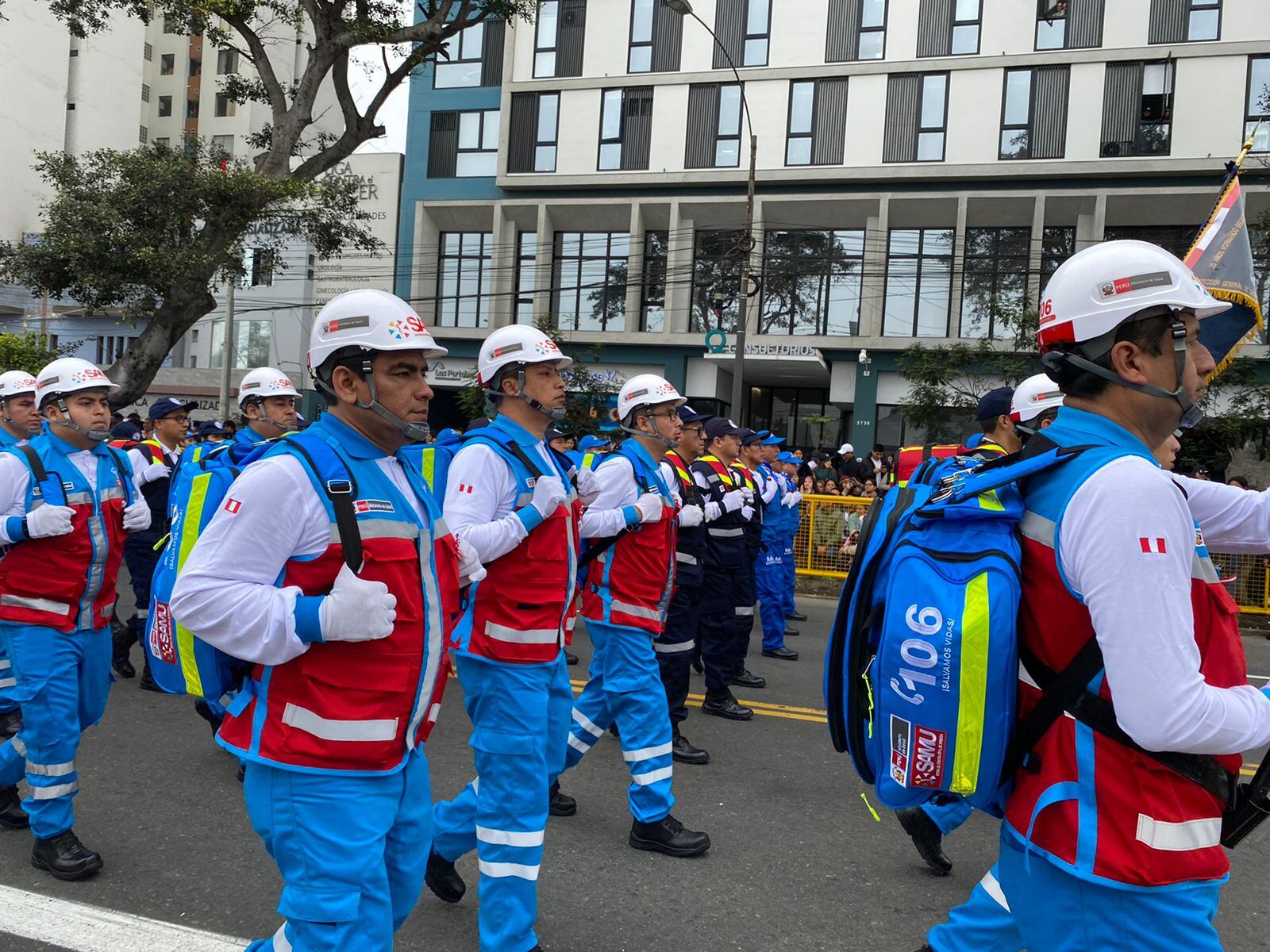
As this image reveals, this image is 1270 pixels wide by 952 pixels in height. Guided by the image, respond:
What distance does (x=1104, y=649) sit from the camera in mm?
1874

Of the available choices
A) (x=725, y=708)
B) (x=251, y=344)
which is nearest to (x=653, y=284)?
(x=251, y=344)

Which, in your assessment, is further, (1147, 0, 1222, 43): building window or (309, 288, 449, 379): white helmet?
(1147, 0, 1222, 43): building window

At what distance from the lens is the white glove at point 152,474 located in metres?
8.90

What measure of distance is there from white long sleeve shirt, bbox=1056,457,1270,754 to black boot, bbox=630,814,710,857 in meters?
3.16

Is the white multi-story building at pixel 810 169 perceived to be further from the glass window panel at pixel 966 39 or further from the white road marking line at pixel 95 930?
the white road marking line at pixel 95 930

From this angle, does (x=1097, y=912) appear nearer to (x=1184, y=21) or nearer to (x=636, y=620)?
(x=636, y=620)

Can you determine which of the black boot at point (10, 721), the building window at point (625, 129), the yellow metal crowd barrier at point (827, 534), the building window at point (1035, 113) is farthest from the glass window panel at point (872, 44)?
the black boot at point (10, 721)

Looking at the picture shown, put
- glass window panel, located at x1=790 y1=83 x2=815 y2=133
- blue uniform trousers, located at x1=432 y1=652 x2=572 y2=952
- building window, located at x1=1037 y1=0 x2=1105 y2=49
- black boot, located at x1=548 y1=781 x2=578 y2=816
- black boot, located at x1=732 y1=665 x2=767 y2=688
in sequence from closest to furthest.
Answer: blue uniform trousers, located at x1=432 y1=652 x2=572 y2=952 < black boot, located at x1=548 y1=781 x2=578 y2=816 < black boot, located at x1=732 y1=665 x2=767 y2=688 < building window, located at x1=1037 y1=0 x2=1105 y2=49 < glass window panel, located at x1=790 y1=83 x2=815 y2=133

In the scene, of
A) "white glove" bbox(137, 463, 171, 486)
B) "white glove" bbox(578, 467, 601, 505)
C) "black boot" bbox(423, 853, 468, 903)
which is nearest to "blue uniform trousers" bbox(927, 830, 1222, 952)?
"black boot" bbox(423, 853, 468, 903)

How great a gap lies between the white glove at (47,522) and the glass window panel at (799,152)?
26.1 m

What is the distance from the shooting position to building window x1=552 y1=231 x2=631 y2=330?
30.5m

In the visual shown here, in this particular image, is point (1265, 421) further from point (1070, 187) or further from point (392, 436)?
point (392, 436)

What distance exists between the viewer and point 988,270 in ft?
90.2

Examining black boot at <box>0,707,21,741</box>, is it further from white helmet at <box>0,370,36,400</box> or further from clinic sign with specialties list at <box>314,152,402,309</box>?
clinic sign with specialties list at <box>314,152,402,309</box>
